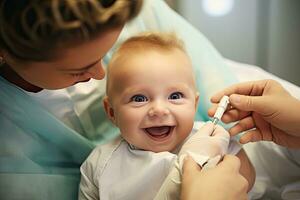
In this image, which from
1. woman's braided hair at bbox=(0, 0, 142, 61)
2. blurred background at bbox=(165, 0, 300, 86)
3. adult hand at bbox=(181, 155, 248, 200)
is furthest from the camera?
blurred background at bbox=(165, 0, 300, 86)

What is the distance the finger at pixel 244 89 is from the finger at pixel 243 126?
0.06 metres

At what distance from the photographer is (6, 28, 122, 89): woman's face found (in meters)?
0.72

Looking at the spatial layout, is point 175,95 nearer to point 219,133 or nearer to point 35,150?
point 219,133

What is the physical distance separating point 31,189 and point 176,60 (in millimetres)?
379

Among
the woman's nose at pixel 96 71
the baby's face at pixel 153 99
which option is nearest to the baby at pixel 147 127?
the baby's face at pixel 153 99

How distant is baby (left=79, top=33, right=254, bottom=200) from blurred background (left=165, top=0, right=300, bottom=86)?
3.50 ft

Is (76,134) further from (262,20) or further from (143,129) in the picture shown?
(262,20)

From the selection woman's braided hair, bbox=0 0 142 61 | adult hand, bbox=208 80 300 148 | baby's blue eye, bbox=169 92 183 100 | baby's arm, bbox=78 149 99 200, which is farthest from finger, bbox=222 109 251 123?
woman's braided hair, bbox=0 0 142 61

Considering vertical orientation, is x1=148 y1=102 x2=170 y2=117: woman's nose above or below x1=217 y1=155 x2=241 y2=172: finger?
above

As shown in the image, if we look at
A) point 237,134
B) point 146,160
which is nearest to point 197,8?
point 237,134

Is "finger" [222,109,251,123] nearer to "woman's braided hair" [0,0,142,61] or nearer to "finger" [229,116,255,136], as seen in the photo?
"finger" [229,116,255,136]

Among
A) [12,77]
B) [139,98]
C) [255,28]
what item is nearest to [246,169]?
[139,98]

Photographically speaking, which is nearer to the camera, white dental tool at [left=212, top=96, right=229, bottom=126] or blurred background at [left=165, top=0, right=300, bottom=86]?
white dental tool at [left=212, top=96, right=229, bottom=126]

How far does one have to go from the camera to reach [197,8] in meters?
2.04
